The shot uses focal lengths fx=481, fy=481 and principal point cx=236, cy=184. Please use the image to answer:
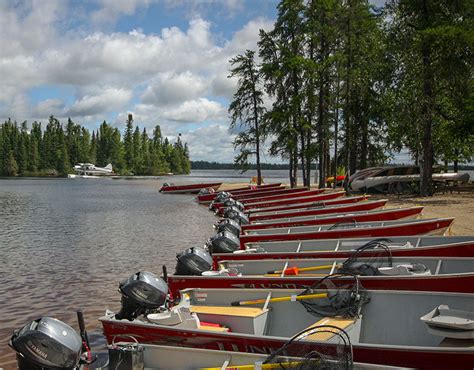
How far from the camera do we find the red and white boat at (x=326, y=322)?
581cm

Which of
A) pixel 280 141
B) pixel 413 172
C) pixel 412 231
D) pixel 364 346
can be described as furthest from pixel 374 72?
pixel 364 346

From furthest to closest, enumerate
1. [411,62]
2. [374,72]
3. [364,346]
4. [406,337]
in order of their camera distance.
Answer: [374,72], [411,62], [406,337], [364,346]

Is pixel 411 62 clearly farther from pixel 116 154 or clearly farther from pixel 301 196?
pixel 116 154

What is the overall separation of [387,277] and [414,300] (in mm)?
1189

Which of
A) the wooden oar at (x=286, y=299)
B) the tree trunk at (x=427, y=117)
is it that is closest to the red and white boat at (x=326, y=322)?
the wooden oar at (x=286, y=299)

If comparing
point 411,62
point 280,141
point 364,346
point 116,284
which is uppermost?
point 411,62

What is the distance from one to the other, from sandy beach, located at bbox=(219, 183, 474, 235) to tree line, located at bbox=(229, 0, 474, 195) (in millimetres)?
1424

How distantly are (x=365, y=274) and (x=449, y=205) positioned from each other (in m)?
15.7

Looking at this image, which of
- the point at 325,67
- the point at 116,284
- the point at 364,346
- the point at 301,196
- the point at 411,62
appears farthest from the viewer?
the point at 325,67

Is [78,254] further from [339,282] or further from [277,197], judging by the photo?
[277,197]

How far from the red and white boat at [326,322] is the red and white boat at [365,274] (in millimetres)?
818

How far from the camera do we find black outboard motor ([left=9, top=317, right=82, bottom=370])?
5785 millimetres

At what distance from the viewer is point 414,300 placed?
24.8 ft

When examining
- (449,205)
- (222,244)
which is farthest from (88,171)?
(222,244)
